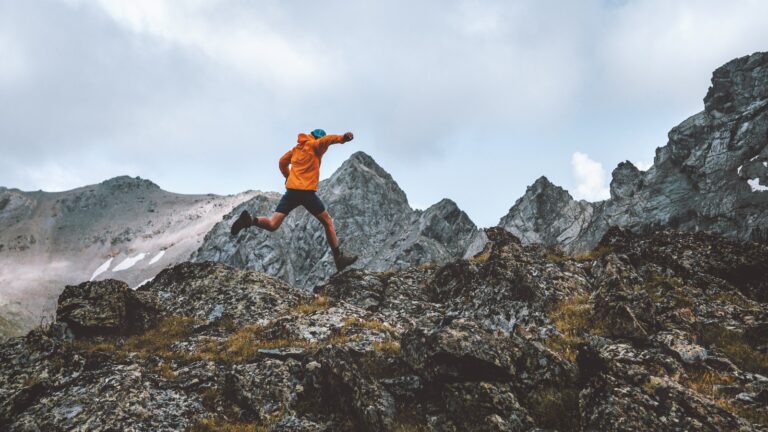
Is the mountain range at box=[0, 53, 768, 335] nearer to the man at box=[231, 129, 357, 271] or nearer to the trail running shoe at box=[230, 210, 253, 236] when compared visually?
the man at box=[231, 129, 357, 271]

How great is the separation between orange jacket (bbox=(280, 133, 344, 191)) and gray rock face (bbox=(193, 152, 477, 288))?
81972 mm

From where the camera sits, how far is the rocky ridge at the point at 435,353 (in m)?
8.09

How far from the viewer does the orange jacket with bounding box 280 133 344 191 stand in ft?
39.9

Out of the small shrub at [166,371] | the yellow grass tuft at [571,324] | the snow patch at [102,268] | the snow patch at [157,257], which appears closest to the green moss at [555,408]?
the yellow grass tuft at [571,324]

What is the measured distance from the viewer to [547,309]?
1401 cm

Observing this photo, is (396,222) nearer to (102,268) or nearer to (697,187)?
(697,187)

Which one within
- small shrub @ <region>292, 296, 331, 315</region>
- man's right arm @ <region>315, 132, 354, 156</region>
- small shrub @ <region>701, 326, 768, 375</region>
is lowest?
small shrub @ <region>292, 296, 331, 315</region>

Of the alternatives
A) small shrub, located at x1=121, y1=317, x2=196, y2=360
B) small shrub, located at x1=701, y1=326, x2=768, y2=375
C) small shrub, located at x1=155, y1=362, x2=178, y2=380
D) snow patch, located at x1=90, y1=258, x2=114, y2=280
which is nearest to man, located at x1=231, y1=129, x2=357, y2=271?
small shrub, located at x1=155, y1=362, x2=178, y2=380

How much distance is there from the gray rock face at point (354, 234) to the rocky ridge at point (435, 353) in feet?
255

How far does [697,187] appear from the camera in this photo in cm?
9256

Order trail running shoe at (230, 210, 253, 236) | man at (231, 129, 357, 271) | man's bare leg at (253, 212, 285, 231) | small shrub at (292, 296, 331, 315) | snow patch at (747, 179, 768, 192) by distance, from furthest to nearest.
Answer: snow patch at (747, 179, 768, 192), small shrub at (292, 296, 331, 315), man at (231, 129, 357, 271), man's bare leg at (253, 212, 285, 231), trail running shoe at (230, 210, 253, 236)

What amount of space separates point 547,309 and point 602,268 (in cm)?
429

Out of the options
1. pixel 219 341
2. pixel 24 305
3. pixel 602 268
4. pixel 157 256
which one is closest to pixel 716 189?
pixel 602 268

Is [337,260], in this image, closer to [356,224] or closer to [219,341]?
[219,341]
